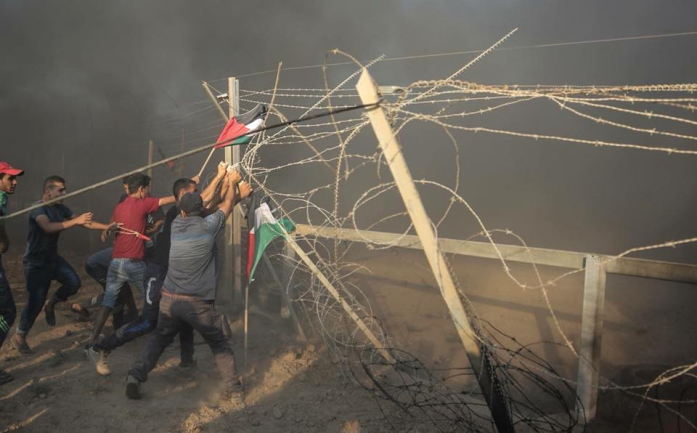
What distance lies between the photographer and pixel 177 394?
13.4ft

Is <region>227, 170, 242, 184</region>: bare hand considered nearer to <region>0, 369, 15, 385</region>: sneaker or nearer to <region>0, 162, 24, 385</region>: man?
<region>0, 162, 24, 385</region>: man

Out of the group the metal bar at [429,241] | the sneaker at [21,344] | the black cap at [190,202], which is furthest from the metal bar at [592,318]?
the sneaker at [21,344]

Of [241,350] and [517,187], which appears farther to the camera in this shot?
[517,187]

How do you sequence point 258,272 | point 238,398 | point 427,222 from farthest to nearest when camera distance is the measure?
point 258,272 < point 238,398 < point 427,222

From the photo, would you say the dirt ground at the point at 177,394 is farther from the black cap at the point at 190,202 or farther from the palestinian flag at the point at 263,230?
the black cap at the point at 190,202

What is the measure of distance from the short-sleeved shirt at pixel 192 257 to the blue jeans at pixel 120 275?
1003 millimetres

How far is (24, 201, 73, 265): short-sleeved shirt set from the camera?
176 inches

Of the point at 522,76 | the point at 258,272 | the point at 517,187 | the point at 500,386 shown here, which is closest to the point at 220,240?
the point at 258,272

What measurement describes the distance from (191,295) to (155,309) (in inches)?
33.0

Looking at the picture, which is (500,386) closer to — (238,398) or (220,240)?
(238,398)

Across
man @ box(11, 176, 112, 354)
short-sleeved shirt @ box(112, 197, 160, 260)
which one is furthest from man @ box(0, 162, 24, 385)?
short-sleeved shirt @ box(112, 197, 160, 260)

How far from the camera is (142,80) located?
61.4 feet

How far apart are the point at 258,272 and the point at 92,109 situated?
55.4ft

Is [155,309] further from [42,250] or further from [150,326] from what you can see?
[42,250]
